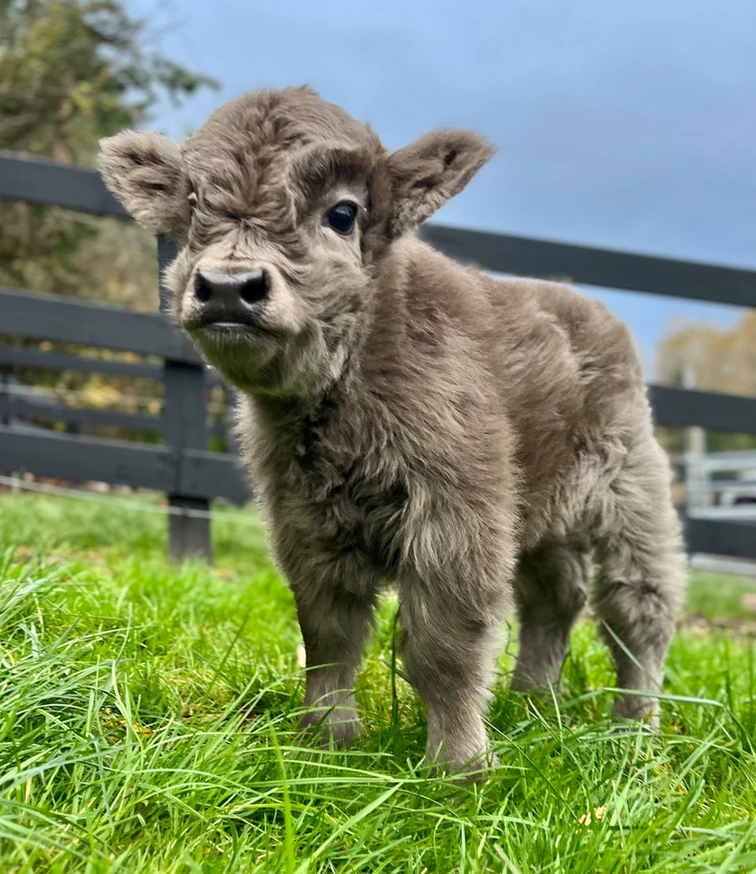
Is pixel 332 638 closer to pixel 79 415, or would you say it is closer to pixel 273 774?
pixel 273 774

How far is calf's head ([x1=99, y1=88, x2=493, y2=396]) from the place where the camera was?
1.87 m

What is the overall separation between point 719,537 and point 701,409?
3.18 feet

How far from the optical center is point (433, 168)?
84.4 inches

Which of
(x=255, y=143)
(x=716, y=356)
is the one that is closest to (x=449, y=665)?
(x=255, y=143)

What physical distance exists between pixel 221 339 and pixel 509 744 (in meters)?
1.33

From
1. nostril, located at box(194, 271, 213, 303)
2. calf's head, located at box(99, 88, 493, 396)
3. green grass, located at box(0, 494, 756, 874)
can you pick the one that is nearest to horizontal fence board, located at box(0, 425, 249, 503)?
green grass, located at box(0, 494, 756, 874)

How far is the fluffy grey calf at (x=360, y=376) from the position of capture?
194 cm

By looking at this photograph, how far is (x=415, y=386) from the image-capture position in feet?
7.22

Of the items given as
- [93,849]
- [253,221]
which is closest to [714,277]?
[253,221]

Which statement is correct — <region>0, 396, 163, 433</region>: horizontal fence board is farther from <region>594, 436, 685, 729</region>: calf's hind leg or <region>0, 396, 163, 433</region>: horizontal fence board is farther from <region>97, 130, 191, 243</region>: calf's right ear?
<region>97, 130, 191, 243</region>: calf's right ear

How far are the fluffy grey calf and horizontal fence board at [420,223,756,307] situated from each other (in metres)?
2.84

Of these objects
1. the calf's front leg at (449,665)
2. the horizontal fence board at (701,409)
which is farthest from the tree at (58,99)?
the calf's front leg at (449,665)

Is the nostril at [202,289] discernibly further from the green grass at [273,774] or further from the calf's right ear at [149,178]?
the green grass at [273,774]

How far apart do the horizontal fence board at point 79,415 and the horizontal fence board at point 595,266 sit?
671cm
